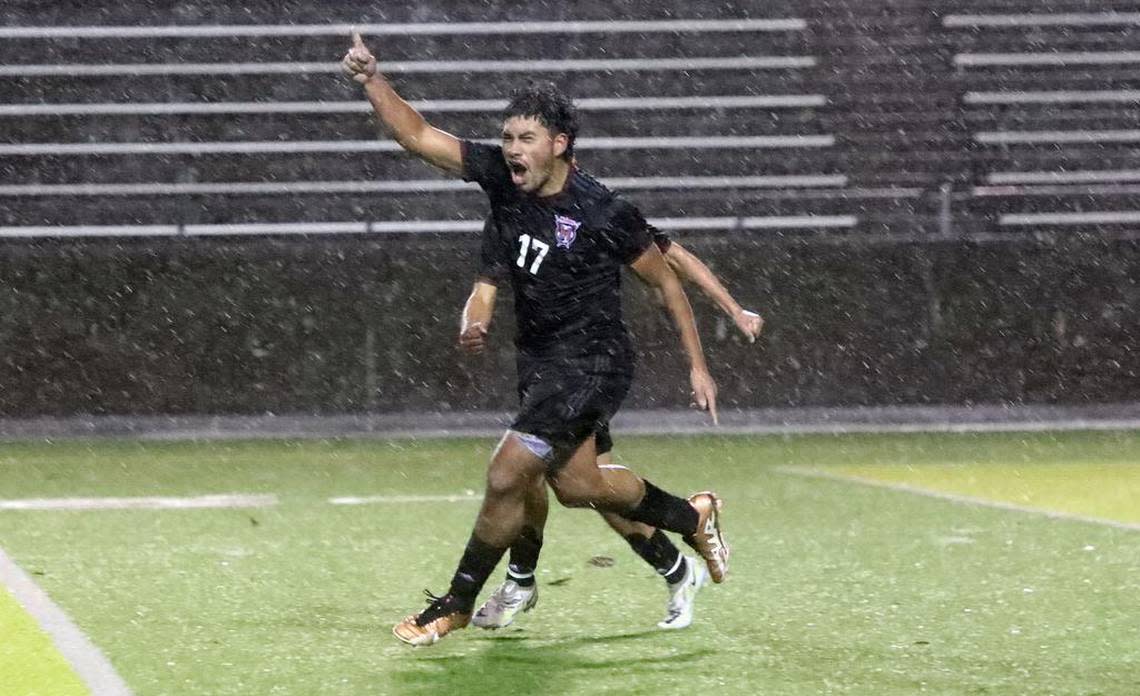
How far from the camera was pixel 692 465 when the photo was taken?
12148mm

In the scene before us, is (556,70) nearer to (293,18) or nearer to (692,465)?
(293,18)

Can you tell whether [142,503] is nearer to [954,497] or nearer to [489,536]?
[954,497]

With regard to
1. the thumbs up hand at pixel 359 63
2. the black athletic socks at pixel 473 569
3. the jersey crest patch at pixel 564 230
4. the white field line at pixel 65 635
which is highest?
the thumbs up hand at pixel 359 63

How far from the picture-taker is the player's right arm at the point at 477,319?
612cm

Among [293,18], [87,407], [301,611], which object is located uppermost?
[293,18]

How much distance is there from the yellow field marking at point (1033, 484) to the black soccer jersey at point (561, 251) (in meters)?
4.13

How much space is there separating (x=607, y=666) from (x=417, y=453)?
22.3ft

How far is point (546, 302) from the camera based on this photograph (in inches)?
252

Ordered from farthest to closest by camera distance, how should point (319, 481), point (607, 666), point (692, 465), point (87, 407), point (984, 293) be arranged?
point (984, 293)
point (87, 407)
point (692, 465)
point (319, 481)
point (607, 666)

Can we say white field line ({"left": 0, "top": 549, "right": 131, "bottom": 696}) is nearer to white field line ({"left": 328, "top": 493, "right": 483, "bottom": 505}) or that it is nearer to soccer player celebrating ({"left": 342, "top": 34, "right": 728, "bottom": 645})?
soccer player celebrating ({"left": 342, "top": 34, "right": 728, "bottom": 645})

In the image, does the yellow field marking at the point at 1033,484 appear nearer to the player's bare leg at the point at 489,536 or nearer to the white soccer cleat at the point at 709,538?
the white soccer cleat at the point at 709,538

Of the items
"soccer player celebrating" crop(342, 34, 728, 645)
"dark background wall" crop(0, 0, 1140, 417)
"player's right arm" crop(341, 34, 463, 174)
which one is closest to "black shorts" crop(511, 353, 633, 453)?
"soccer player celebrating" crop(342, 34, 728, 645)

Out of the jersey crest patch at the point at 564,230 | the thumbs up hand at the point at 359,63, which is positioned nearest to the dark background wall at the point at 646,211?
the jersey crest patch at the point at 564,230

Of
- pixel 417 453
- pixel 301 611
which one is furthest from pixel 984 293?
pixel 301 611
